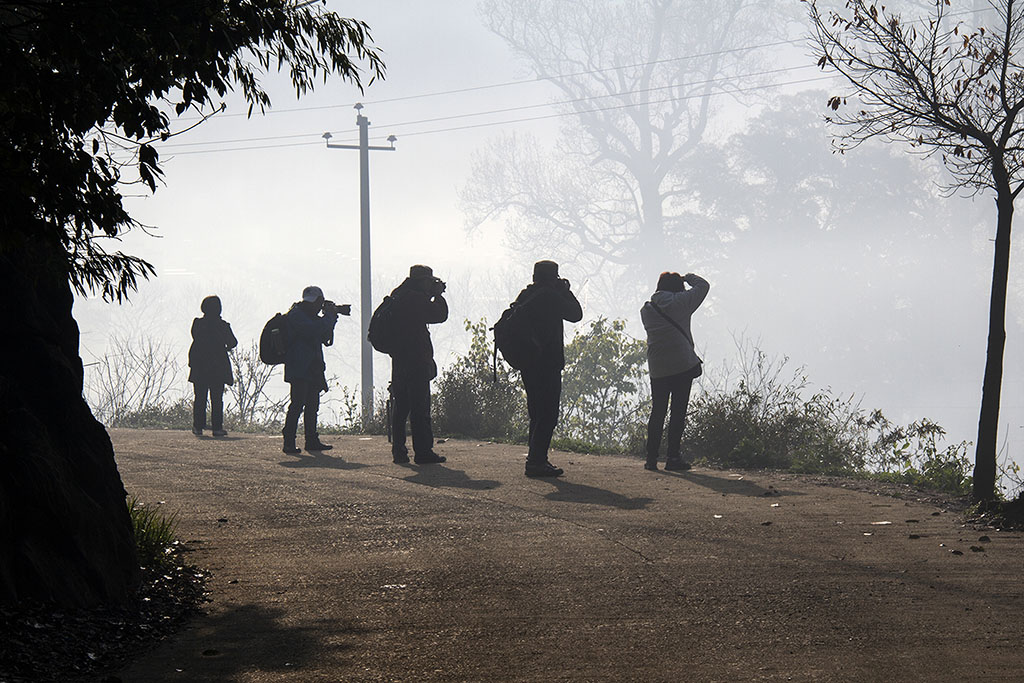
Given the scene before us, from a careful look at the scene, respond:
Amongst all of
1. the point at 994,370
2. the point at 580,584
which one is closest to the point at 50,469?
the point at 580,584

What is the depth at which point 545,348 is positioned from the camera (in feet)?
31.9

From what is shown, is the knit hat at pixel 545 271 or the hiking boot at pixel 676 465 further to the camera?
the hiking boot at pixel 676 465

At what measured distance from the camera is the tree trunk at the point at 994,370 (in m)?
7.97

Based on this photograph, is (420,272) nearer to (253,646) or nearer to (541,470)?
(541,470)

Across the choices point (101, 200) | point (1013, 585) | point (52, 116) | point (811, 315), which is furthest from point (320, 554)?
point (811, 315)

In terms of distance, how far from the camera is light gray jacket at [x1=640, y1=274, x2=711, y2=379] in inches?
411

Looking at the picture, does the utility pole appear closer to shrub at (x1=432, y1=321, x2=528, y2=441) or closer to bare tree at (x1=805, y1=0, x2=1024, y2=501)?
shrub at (x1=432, y1=321, x2=528, y2=441)

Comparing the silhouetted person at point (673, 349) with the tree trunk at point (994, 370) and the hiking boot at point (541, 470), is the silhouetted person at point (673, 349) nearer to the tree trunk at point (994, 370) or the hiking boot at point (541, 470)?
the hiking boot at point (541, 470)

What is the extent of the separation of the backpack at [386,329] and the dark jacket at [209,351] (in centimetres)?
505

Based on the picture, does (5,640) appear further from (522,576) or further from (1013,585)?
(1013,585)

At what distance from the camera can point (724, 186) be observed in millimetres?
45406

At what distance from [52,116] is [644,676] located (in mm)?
3262

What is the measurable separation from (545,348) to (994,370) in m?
3.77

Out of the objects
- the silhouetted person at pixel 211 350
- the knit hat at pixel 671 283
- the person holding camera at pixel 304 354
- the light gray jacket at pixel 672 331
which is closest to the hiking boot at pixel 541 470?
the light gray jacket at pixel 672 331
